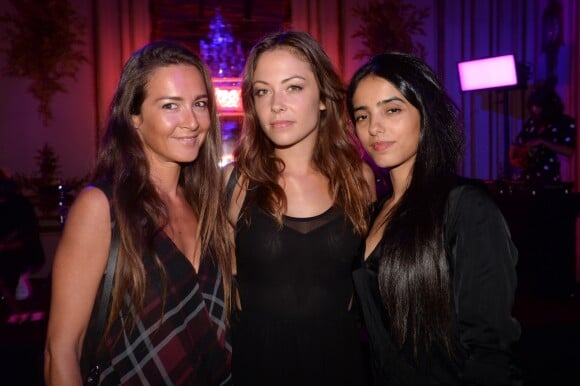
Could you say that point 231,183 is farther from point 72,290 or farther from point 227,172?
point 72,290

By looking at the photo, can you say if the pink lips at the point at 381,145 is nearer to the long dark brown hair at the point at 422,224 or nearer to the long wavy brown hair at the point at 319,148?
the long dark brown hair at the point at 422,224

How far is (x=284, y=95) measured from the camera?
224 centimetres

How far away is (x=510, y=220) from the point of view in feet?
18.2

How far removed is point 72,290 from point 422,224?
120cm

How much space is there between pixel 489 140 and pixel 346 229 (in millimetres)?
7067

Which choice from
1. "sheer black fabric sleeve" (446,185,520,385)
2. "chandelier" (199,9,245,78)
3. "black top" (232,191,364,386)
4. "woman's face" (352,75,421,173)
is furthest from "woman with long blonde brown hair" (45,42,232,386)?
"chandelier" (199,9,245,78)

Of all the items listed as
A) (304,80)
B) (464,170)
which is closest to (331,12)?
(464,170)

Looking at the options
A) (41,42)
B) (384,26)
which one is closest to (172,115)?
(41,42)

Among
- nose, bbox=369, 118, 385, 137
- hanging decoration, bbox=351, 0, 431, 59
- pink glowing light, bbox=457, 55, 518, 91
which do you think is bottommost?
nose, bbox=369, 118, 385, 137

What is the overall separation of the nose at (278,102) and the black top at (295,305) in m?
0.48

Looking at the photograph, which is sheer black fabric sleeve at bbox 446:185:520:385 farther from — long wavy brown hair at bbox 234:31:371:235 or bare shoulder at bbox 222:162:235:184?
bare shoulder at bbox 222:162:235:184

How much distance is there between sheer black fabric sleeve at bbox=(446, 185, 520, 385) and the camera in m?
1.57

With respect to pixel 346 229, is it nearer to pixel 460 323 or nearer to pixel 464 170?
pixel 460 323

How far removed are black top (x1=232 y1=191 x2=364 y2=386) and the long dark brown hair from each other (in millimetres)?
380
